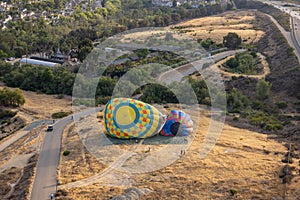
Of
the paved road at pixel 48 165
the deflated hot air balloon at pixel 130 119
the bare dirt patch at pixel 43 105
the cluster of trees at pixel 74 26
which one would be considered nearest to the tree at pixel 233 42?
the cluster of trees at pixel 74 26

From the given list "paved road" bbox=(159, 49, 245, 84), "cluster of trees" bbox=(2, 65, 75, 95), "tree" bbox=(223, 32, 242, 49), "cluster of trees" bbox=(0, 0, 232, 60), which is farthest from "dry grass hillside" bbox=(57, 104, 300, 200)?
"tree" bbox=(223, 32, 242, 49)

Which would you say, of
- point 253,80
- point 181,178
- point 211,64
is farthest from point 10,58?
point 181,178

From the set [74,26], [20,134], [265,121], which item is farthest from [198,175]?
[74,26]

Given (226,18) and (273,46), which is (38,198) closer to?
(273,46)

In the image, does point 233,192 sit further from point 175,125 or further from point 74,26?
point 74,26

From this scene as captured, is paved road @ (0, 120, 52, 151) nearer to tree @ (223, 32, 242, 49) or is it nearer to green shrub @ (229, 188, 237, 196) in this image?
green shrub @ (229, 188, 237, 196)

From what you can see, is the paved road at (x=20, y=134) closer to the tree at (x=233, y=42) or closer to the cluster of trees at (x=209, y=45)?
the cluster of trees at (x=209, y=45)
